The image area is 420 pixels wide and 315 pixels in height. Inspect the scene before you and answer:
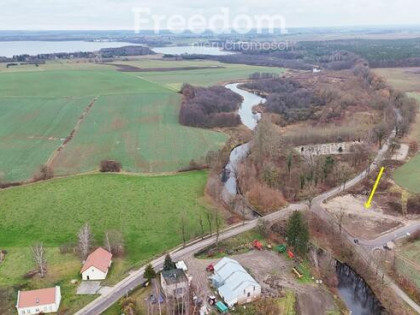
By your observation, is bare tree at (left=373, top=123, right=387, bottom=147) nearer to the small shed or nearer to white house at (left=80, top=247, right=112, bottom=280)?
the small shed

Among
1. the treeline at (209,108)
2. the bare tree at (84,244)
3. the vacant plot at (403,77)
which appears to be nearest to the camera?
the bare tree at (84,244)

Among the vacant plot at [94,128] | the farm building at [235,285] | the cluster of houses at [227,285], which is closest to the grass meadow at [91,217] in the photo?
the cluster of houses at [227,285]

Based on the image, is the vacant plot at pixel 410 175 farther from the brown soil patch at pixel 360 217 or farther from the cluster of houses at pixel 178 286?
the cluster of houses at pixel 178 286

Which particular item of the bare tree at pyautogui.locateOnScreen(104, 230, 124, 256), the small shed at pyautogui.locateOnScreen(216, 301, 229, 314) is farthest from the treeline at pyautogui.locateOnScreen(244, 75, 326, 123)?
the small shed at pyautogui.locateOnScreen(216, 301, 229, 314)

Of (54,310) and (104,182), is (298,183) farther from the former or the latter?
(54,310)

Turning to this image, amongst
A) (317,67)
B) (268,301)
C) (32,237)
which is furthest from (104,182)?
(317,67)
